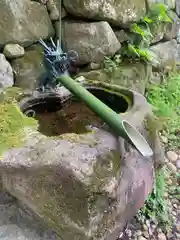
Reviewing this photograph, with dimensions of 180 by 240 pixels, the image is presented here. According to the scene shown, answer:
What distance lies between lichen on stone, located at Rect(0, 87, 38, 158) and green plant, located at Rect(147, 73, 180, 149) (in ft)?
5.79

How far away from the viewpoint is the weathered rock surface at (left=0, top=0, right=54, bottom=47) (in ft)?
8.73

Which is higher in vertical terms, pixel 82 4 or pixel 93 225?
pixel 82 4

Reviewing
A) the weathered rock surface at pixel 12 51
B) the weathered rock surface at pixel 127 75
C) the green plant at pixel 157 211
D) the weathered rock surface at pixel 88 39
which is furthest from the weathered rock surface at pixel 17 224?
the weathered rock surface at pixel 88 39

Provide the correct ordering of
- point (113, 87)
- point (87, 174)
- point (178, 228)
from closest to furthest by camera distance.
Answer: point (87, 174), point (113, 87), point (178, 228)

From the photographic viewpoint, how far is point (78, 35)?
10.0 ft

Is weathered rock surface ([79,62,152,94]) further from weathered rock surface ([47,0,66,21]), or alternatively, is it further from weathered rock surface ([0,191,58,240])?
weathered rock surface ([0,191,58,240])

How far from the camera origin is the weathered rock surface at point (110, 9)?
9.65 feet

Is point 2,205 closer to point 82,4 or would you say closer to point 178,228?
point 178,228

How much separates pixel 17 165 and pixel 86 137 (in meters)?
0.31

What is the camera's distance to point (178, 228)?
7.49ft

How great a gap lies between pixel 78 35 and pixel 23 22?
1.72ft

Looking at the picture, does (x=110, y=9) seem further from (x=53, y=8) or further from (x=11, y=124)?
(x=11, y=124)

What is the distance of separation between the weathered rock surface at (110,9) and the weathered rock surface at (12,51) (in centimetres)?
58

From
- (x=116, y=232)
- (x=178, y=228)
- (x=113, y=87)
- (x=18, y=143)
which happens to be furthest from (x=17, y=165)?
(x=178, y=228)
